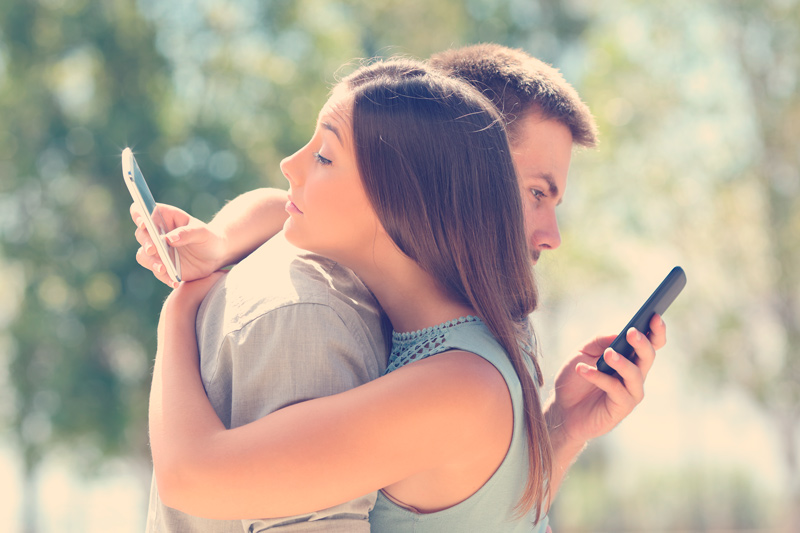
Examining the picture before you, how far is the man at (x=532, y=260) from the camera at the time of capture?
141 centimetres

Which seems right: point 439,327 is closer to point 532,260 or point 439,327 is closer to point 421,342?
point 421,342

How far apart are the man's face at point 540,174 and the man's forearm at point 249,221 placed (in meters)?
0.72

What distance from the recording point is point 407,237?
164 centimetres

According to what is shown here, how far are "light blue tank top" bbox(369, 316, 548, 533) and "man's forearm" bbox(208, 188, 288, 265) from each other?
0.55 metres

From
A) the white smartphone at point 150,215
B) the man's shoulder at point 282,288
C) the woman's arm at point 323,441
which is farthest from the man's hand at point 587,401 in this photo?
the white smartphone at point 150,215

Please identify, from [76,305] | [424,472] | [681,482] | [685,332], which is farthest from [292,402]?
[681,482]

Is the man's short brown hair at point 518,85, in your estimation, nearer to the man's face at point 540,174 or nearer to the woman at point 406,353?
the man's face at point 540,174

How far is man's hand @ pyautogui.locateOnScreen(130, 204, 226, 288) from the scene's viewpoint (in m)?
1.74

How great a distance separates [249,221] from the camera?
194 centimetres

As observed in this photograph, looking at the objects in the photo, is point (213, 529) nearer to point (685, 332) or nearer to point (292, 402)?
point (292, 402)

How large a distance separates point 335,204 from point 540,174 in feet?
2.85

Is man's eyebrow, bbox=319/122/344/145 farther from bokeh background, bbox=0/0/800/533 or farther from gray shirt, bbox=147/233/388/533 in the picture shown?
bokeh background, bbox=0/0/800/533

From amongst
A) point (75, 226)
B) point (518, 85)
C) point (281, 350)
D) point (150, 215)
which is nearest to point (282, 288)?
point (281, 350)

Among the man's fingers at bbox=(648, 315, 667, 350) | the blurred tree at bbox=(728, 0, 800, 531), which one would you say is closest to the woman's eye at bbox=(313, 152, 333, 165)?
the man's fingers at bbox=(648, 315, 667, 350)
